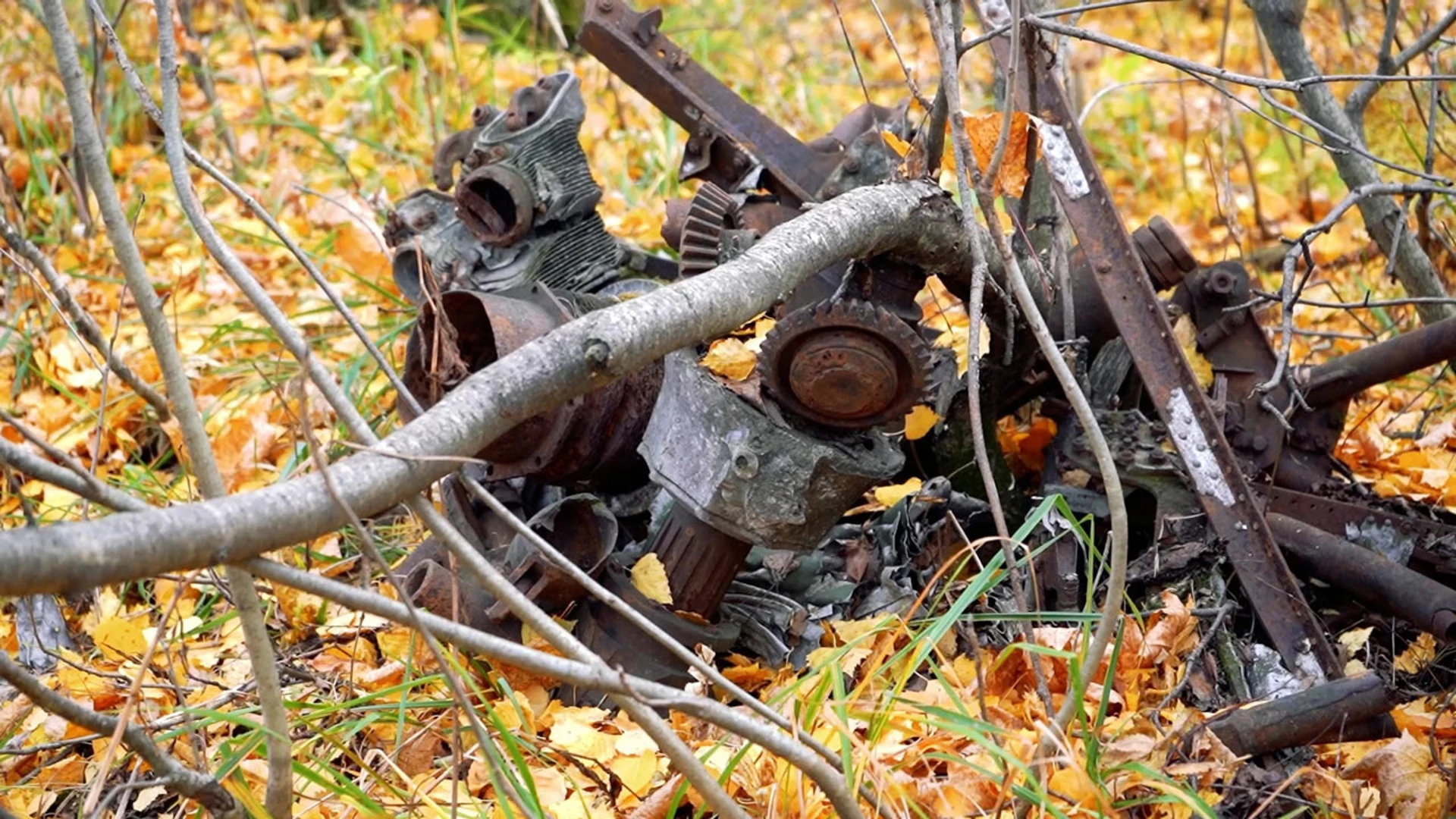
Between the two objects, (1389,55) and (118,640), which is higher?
(1389,55)

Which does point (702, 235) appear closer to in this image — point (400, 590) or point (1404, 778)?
point (400, 590)

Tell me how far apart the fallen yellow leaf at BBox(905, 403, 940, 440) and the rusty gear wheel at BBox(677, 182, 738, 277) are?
0.49 m

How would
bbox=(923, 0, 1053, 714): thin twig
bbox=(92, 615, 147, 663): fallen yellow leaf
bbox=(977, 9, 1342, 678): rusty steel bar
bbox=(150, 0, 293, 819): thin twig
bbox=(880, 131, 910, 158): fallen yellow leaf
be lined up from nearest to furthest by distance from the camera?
bbox=(150, 0, 293, 819): thin twig
bbox=(923, 0, 1053, 714): thin twig
bbox=(977, 9, 1342, 678): rusty steel bar
bbox=(880, 131, 910, 158): fallen yellow leaf
bbox=(92, 615, 147, 663): fallen yellow leaf

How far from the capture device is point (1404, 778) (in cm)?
196

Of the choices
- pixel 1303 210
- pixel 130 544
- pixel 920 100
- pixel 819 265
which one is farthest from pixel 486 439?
pixel 1303 210

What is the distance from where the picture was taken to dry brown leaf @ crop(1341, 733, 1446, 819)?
75.4 inches

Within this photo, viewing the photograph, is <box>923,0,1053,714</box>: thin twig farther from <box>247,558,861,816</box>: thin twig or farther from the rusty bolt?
the rusty bolt

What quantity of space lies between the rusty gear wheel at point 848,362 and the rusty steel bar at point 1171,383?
461 millimetres

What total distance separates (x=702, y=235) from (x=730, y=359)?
229mm

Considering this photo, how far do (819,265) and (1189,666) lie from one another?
91 centimetres

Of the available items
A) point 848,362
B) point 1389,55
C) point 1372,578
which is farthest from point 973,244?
point 1389,55

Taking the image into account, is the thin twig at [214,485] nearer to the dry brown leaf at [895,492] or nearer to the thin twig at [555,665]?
the thin twig at [555,665]

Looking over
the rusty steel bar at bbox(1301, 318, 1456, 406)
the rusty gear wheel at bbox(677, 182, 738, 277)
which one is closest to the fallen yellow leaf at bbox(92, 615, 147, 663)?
the rusty gear wheel at bbox(677, 182, 738, 277)

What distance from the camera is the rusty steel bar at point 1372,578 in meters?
2.10
